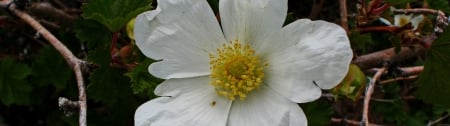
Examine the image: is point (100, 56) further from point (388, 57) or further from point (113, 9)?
point (388, 57)

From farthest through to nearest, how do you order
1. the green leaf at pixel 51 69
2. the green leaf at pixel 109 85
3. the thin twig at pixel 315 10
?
1. the thin twig at pixel 315 10
2. the green leaf at pixel 51 69
3. the green leaf at pixel 109 85

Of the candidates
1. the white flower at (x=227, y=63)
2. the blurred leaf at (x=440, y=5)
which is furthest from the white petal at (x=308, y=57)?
the blurred leaf at (x=440, y=5)

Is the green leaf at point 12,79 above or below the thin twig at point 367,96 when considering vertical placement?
above

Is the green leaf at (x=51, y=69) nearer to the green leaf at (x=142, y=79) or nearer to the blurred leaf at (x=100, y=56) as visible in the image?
the blurred leaf at (x=100, y=56)

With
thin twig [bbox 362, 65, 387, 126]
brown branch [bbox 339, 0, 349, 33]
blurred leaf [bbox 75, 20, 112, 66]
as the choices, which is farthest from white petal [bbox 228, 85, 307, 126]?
blurred leaf [bbox 75, 20, 112, 66]

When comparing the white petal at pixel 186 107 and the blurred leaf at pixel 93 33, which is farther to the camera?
the blurred leaf at pixel 93 33

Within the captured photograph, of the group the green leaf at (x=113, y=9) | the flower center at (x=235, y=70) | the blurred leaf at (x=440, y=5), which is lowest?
the flower center at (x=235, y=70)
